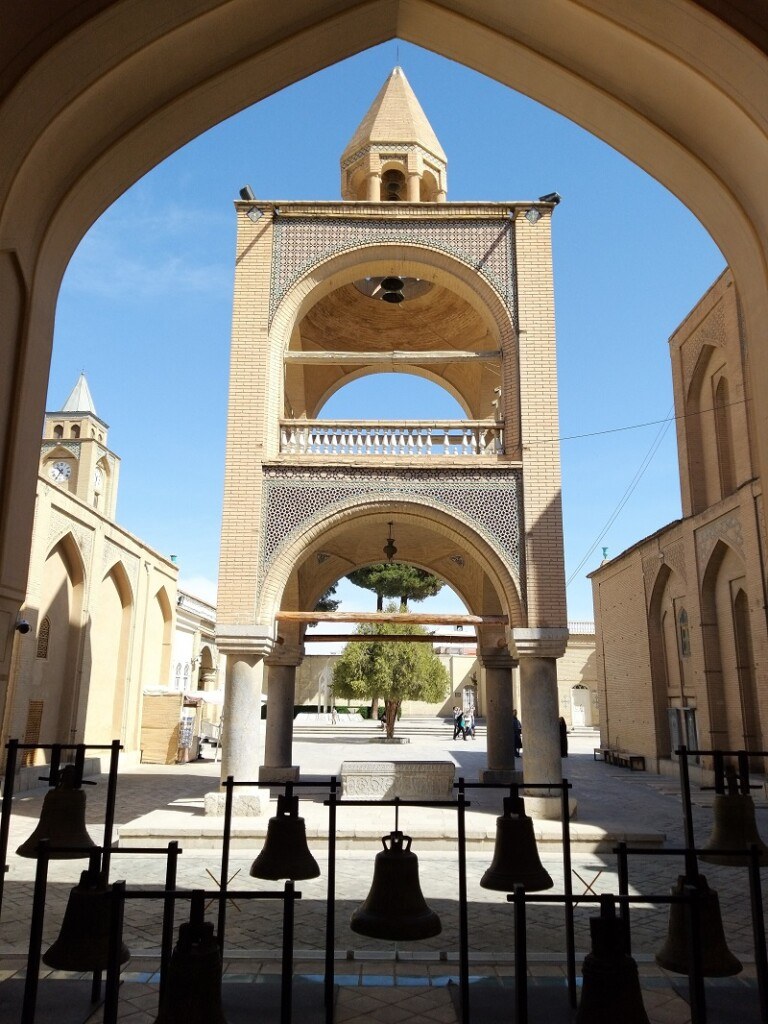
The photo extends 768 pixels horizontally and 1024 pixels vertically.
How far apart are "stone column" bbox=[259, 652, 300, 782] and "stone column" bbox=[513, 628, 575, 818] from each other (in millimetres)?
4239

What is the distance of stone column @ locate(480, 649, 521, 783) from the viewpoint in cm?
1336

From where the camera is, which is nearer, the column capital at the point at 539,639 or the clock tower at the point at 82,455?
the column capital at the point at 539,639

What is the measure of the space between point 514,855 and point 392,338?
11.9 m

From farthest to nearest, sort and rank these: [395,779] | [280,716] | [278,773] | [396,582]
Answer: [396,582]
[280,716]
[278,773]
[395,779]

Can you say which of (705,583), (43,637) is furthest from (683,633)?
(43,637)

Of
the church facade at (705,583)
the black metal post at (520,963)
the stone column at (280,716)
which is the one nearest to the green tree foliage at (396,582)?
the church facade at (705,583)

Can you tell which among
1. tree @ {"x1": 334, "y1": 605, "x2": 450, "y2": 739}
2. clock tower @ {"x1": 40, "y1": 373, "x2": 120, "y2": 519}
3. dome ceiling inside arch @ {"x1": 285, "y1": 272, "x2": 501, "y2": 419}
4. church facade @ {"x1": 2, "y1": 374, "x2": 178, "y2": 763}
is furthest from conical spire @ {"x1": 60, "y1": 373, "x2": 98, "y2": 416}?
dome ceiling inside arch @ {"x1": 285, "y1": 272, "x2": 501, "y2": 419}

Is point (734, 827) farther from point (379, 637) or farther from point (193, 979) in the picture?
point (379, 637)

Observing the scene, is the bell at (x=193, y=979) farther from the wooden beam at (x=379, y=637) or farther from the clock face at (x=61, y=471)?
the clock face at (x=61, y=471)

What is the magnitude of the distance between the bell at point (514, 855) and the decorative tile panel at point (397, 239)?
29.8 feet

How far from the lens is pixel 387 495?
36.5ft

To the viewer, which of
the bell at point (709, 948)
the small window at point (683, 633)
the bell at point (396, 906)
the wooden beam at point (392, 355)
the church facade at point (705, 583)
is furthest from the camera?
the small window at point (683, 633)

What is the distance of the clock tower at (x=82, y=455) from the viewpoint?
88.7ft

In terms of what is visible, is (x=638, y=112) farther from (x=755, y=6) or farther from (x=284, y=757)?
(x=284, y=757)
